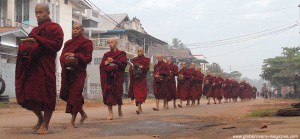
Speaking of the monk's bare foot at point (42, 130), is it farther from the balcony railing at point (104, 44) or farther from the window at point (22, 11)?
the balcony railing at point (104, 44)

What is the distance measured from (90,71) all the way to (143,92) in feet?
73.4

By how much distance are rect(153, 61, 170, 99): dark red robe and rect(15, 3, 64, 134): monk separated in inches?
295

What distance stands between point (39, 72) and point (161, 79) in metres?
7.71

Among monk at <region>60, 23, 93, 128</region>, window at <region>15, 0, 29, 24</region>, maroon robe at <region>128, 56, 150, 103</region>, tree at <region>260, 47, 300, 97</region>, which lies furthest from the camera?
tree at <region>260, 47, 300, 97</region>

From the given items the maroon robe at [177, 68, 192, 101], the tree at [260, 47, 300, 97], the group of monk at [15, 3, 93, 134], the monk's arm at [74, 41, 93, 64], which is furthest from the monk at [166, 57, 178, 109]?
the tree at [260, 47, 300, 97]

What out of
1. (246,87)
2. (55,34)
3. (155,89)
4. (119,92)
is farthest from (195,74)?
(246,87)

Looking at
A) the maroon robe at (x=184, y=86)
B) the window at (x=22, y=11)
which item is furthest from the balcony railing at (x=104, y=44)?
the maroon robe at (x=184, y=86)

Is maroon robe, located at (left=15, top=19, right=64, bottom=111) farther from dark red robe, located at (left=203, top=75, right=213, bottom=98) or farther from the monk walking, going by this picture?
dark red robe, located at (left=203, top=75, right=213, bottom=98)

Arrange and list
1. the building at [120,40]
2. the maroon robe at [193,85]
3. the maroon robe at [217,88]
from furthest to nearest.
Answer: the building at [120,40] → the maroon robe at [217,88] → the maroon robe at [193,85]

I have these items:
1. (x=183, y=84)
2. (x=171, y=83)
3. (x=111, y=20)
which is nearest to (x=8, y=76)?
(x=183, y=84)

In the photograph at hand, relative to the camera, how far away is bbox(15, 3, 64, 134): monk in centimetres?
516

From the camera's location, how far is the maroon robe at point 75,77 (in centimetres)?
619

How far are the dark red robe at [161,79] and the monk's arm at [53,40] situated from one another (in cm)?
746

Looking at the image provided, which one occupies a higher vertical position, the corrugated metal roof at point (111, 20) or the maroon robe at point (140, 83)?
the corrugated metal roof at point (111, 20)
